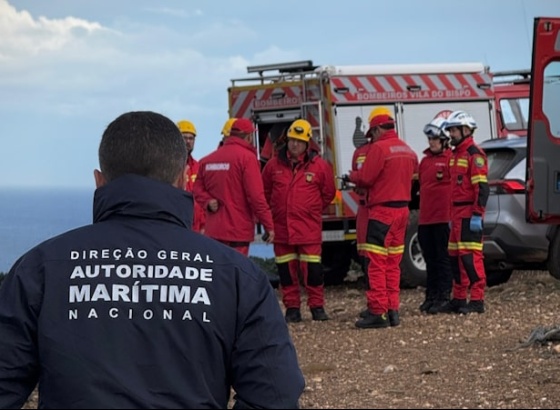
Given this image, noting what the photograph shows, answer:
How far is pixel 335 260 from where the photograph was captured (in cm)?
1465

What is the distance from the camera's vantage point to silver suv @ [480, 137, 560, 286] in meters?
11.7

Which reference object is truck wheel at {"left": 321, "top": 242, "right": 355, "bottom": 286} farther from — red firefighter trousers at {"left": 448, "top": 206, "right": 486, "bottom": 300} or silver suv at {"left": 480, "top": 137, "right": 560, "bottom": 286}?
red firefighter trousers at {"left": 448, "top": 206, "right": 486, "bottom": 300}

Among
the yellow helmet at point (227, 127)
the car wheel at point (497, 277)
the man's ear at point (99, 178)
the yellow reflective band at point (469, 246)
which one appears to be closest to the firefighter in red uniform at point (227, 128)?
the yellow helmet at point (227, 127)

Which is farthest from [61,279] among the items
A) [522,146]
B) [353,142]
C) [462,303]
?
[353,142]

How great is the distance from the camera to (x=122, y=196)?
2645 millimetres

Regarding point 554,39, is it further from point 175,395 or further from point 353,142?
point 175,395

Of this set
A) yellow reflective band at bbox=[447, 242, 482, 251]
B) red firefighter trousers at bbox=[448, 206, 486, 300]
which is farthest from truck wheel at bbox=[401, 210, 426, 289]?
yellow reflective band at bbox=[447, 242, 482, 251]

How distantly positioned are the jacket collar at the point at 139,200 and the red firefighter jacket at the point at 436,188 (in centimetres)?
838

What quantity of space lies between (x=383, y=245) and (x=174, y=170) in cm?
736

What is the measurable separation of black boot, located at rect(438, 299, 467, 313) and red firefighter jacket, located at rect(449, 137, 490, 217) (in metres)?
0.85

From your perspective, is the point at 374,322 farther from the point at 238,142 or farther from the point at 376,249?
the point at 238,142

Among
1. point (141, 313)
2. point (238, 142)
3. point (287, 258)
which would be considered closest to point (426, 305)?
point (287, 258)

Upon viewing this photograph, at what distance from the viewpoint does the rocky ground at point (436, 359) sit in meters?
6.73

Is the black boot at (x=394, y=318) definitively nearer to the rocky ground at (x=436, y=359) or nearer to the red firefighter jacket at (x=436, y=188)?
the rocky ground at (x=436, y=359)
